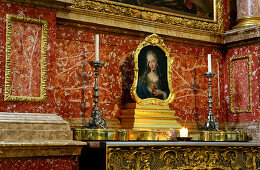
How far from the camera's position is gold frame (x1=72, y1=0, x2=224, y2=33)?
214 inches

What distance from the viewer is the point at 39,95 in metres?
4.32

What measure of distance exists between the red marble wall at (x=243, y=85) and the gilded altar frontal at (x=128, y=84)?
0.05ft

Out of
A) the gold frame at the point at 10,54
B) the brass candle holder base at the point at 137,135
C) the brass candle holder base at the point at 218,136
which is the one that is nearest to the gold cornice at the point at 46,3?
the gold frame at the point at 10,54

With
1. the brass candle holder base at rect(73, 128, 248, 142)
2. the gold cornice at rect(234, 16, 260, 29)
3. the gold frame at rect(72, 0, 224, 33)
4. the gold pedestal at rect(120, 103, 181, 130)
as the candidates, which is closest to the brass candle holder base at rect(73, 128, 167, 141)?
the brass candle holder base at rect(73, 128, 248, 142)

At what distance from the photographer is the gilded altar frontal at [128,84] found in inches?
164

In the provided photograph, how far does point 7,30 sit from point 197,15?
3.20 m

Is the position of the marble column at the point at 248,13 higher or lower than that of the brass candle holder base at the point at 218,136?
higher

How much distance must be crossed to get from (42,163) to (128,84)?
1.91m

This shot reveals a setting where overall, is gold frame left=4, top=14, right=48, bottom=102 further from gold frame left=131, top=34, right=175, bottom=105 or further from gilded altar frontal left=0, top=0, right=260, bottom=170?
gold frame left=131, top=34, right=175, bottom=105

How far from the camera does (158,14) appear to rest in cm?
599

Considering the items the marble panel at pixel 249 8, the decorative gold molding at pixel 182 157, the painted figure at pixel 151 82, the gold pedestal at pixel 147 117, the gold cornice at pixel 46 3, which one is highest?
the marble panel at pixel 249 8

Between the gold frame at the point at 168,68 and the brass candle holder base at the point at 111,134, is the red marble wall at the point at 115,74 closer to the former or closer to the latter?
the gold frame at the point at 168,68

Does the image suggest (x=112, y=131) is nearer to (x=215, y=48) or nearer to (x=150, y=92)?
(x=150, y=92)

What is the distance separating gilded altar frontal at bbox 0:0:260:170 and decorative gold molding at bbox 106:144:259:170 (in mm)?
11
